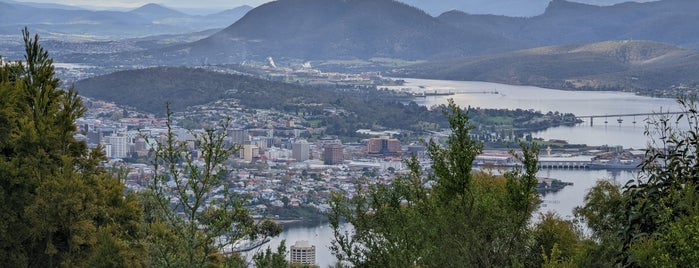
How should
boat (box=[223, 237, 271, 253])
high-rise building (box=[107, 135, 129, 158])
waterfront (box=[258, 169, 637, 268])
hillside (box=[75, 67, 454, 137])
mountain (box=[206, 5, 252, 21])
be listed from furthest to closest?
1. mountain (box=[206, 5, 252, 21])
2. hillside (box=[75, 67, 454, 137])
3. high-rise building (box=[107, 135, 129, 158])
4. waterfront (box=[258, 169, 637, 268])
5. boat (box=[223, 237, 271, 253])

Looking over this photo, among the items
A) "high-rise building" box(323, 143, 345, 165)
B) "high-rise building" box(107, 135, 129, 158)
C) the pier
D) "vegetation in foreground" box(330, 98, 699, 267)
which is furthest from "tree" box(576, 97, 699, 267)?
the pier

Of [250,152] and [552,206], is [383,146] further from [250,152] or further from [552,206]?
[552,206]

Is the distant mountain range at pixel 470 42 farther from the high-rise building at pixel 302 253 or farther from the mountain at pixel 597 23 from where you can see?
the high-rise building at pixel 302 253

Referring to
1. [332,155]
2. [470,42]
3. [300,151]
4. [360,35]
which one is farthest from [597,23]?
[332,155]

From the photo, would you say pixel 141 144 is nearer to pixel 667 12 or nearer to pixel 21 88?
pixel 21 88

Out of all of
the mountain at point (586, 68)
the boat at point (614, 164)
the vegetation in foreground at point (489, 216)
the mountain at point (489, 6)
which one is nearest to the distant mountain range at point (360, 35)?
the mountain at point (586, 68)

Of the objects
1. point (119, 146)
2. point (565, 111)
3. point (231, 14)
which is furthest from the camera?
point (231, 14)

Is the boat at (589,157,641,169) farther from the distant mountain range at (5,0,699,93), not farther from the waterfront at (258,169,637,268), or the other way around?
the distant mountain range at (5,0,699,93)
